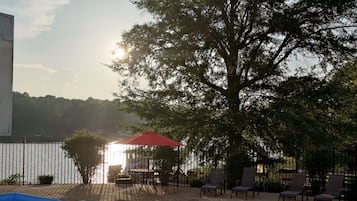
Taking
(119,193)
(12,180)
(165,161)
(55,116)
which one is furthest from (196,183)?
(55,116)

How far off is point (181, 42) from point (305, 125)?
20.1 ft

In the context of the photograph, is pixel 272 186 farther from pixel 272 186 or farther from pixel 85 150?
pixel 85 150

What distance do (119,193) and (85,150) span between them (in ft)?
12.5

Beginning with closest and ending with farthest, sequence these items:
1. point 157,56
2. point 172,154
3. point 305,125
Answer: point 172,154 < point 305,125 < point 157,56

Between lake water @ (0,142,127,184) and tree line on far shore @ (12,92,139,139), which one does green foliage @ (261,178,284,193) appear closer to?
lake water @ (0,142,127,184)

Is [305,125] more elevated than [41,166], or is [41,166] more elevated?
[305,125]

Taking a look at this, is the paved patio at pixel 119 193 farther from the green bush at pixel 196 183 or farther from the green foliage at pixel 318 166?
the green foliage at pixel 318 166

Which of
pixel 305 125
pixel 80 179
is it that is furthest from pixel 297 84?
pixel 80 179

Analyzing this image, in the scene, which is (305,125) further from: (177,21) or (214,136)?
(177,21)

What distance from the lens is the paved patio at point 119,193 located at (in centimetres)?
1543

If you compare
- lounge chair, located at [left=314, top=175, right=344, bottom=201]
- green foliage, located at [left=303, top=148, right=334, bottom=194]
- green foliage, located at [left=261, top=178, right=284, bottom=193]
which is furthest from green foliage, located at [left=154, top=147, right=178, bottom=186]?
lounge chair, located at [left=314, top=175, right=344, bottom=201]

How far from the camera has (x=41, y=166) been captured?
31.8m

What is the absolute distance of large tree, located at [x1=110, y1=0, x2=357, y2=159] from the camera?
21.2 meters

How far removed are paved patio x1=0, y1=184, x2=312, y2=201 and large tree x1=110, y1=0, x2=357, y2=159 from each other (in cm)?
434
